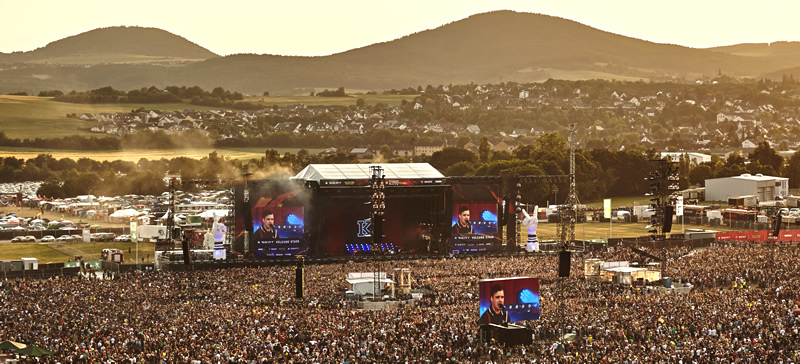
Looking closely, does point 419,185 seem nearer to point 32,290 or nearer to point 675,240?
point 675,240

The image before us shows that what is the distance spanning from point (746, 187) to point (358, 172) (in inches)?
1846

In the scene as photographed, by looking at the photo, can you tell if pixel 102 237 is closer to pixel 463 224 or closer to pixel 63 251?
pixel 63 251

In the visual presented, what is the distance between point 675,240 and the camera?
62.4 m

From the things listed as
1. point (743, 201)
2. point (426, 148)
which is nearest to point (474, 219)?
point (743, 201)

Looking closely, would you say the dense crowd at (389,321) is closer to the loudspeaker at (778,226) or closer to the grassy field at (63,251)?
the loudspeaker at (778,226)

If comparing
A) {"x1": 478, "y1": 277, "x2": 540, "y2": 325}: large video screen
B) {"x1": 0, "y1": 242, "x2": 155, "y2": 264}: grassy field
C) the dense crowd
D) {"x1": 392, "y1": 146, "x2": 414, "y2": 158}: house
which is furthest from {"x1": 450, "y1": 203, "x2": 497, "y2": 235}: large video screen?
{"x1": 392, "y1": 146, "x2": 414, "y2": 158}: house

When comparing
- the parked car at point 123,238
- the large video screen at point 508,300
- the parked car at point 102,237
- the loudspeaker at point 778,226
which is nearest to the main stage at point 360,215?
the loudspeaker at point 778,226

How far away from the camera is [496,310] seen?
32719mm

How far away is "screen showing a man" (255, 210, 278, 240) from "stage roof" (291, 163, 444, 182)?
3814 mm

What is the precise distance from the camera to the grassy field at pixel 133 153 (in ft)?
462

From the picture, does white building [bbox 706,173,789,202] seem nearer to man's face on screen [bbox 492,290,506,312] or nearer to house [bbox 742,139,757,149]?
man's face on screen [bbox 492,290,506,312]

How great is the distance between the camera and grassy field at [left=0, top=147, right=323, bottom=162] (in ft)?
462

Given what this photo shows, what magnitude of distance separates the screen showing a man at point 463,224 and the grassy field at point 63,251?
61.7 ft

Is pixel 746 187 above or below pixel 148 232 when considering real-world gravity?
above
